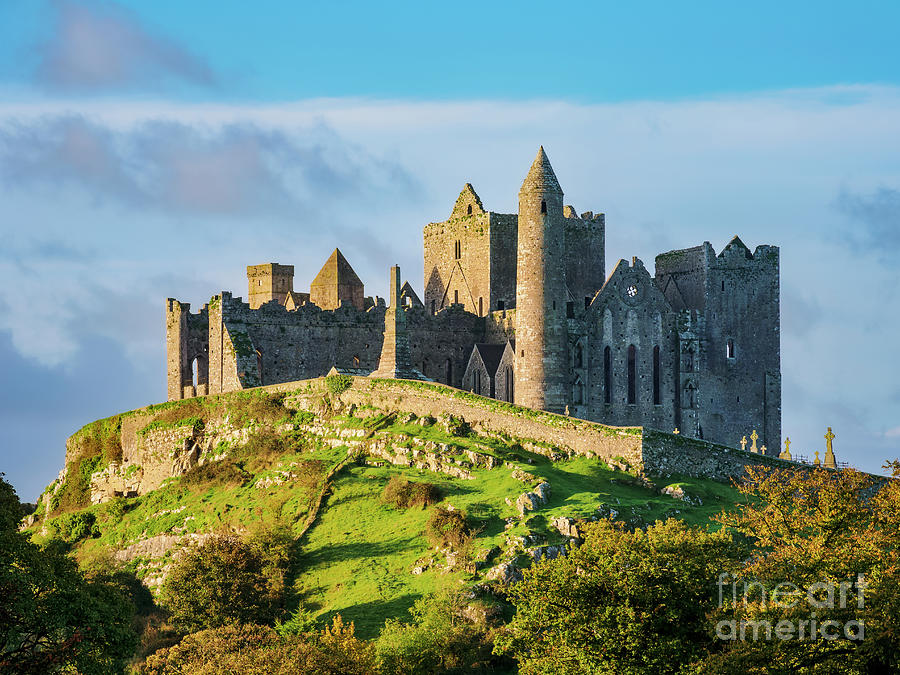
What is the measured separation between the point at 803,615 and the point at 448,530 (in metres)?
16.7

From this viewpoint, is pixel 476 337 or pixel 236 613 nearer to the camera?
pixel 236 613

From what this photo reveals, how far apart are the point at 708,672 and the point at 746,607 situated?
2044 millimetres

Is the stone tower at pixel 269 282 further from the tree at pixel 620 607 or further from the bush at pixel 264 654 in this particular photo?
the tree at pixel 620 607

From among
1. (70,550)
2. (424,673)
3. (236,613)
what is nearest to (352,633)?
(424,673)

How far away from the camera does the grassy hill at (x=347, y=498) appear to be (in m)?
46.6

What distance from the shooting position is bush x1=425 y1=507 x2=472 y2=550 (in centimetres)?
4709

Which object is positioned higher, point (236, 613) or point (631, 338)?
point (631, 338)

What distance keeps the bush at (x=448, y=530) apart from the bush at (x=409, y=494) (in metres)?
2.57

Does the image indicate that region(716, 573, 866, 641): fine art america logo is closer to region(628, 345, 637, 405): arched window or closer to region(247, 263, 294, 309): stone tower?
region(628, 345, 637, 405): arched window

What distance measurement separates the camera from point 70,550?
209 feet

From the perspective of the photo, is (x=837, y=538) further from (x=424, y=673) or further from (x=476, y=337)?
(x=476, y=337)

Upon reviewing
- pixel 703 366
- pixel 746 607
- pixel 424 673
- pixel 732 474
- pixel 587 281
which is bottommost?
pixel 424 673

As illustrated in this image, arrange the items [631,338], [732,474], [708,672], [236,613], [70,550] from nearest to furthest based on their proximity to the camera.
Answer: [708,672], [236,613], [732,474], [70,550], [631,338]

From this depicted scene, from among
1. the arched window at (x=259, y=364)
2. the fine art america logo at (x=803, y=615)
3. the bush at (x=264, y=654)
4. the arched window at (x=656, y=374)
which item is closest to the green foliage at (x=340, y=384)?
the arched window at (x=259, y=364)
